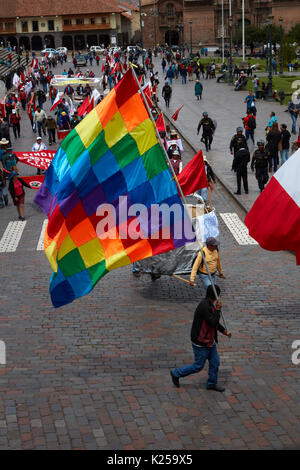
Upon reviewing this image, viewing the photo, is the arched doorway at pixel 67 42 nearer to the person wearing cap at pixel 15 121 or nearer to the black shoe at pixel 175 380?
the person wearing cap at pixel 15 121

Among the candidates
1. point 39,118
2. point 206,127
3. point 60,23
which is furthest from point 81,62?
point 206,127

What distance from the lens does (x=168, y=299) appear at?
1397 cm

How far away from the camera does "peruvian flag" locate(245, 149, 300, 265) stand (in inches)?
453

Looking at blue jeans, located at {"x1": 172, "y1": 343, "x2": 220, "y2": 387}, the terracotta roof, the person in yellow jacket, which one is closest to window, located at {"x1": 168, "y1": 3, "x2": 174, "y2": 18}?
the terracotta roof

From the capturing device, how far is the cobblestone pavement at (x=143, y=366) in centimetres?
914

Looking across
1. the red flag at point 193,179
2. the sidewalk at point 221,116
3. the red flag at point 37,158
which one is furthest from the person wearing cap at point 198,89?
the red flag at point 193,179

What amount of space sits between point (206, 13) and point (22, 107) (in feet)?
226

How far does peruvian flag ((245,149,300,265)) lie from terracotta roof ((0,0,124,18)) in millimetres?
112242

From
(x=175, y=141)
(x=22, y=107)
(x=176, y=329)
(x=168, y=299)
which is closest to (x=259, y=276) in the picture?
(x=168, y=299)

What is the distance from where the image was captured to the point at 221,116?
39.7 meters

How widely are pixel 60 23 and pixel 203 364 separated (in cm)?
11653

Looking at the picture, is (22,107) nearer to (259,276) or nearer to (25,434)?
(259,276)

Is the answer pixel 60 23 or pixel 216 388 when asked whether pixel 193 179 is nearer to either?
pixel 216 388

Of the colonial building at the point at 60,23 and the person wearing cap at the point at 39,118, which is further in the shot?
the colonial building at the point at 60,23
